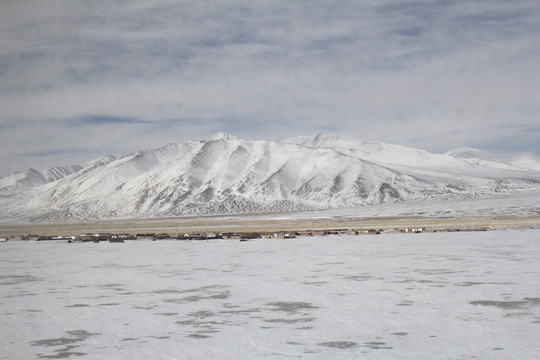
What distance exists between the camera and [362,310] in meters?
12.2

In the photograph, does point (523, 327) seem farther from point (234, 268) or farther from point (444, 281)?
point (234, 268)

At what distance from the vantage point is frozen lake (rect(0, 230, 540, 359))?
9125 mm

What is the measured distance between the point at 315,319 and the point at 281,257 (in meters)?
14.6

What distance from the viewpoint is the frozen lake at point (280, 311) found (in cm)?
912

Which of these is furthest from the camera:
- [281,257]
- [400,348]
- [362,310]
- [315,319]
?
[281,257]

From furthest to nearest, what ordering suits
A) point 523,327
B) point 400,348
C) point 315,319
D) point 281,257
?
point 281,257 < point 315,319 < point 523,327 < point 400,348

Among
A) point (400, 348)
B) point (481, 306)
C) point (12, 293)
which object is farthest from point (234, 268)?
point (400, 348)

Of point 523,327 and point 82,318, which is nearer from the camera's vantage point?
point 523,327

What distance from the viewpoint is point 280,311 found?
40.6 feet

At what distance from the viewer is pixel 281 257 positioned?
2598 centimetres

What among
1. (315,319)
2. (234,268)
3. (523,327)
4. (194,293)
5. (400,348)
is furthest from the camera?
(234,268)

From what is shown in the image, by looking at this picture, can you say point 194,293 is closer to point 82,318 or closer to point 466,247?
point 82,318

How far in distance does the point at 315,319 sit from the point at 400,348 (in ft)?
8.88

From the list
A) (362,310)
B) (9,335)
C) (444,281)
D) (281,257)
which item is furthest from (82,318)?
(281,257)
